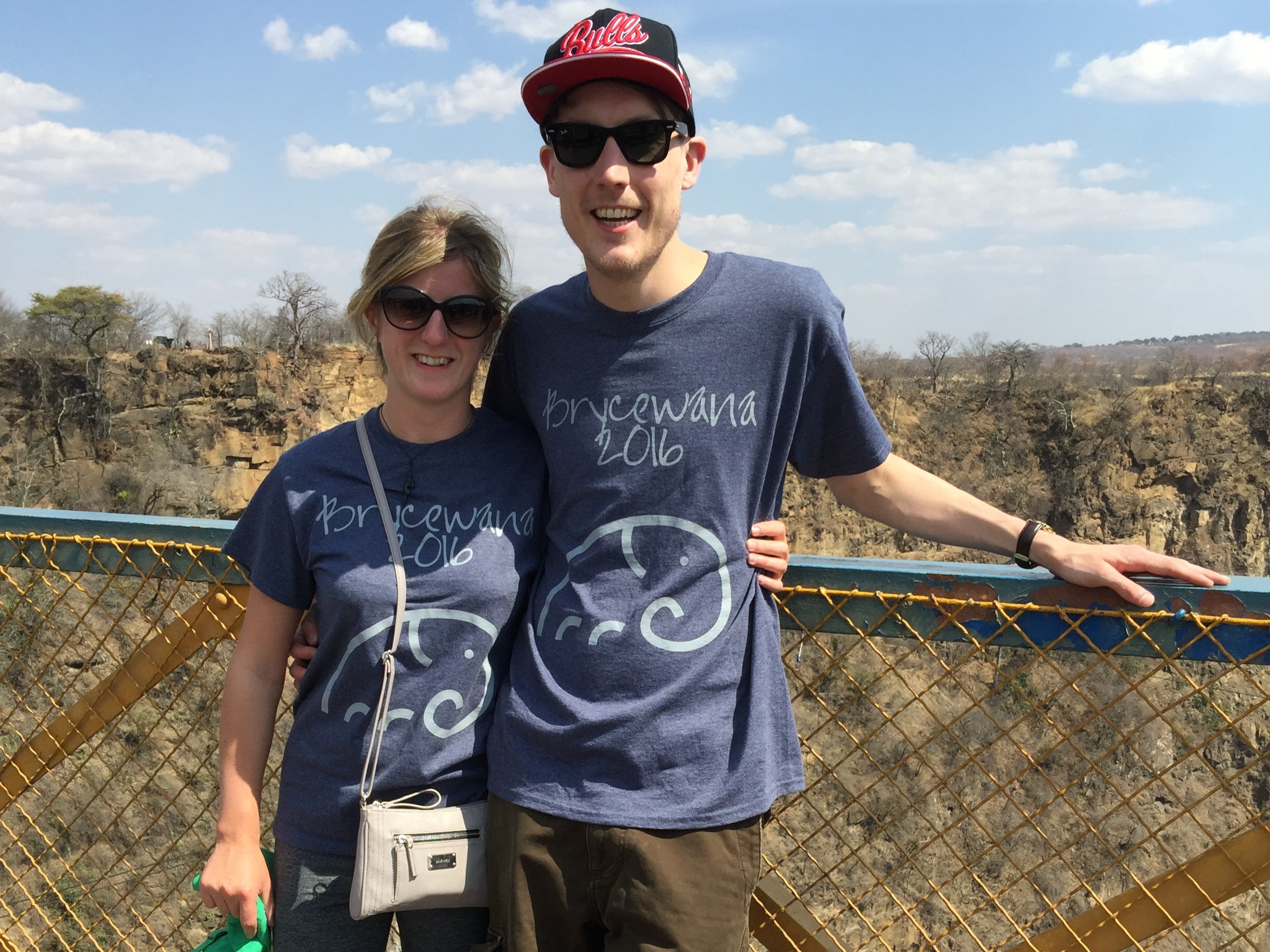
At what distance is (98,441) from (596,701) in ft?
64.3

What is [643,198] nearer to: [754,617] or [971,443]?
[754,617]

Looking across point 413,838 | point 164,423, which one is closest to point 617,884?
point 413,838

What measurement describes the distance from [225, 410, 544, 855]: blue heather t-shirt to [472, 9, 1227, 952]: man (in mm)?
64

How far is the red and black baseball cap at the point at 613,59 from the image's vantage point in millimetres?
1558

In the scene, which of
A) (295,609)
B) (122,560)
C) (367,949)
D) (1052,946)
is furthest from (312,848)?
(1052,946)

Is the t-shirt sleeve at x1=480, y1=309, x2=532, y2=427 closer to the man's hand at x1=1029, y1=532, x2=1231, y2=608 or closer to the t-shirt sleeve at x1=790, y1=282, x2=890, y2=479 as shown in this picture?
the t-shirt sleeve at x1=790, y1=282, x2=890, y2=479

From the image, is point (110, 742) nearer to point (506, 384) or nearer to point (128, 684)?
point (128, 684)

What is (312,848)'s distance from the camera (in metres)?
1.65

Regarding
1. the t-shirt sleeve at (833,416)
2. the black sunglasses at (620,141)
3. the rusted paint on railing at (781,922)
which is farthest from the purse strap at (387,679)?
the rusted paint on railing at (781,922)

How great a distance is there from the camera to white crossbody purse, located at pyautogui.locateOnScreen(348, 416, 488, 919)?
61.4 inches

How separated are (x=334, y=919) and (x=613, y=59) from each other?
1519 millimetres

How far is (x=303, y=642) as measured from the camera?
5.79 ft

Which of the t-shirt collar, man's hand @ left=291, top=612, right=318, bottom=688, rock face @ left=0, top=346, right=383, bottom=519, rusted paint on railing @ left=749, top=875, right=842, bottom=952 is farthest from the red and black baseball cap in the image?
rock face @ left=0, top=346, right=383, bottom=519

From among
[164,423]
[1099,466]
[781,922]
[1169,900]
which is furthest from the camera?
[1099,466]
